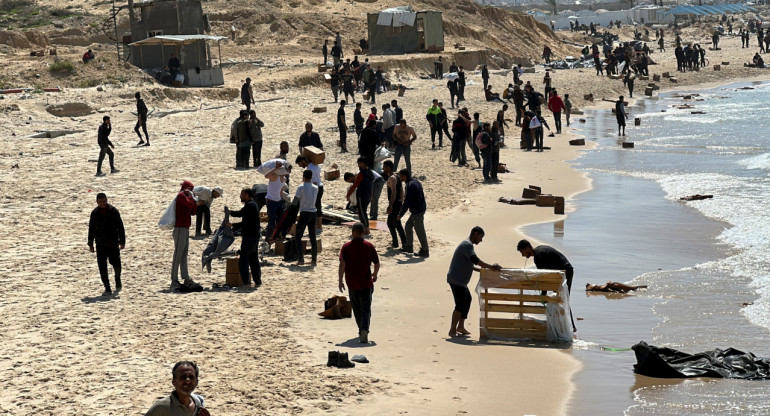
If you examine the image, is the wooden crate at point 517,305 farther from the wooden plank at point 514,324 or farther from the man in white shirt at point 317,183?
the man in white shirt at point 317,183

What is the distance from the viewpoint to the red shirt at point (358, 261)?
9.63 meters

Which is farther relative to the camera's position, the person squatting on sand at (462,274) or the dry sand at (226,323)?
the person squatting on sand at (462,274)

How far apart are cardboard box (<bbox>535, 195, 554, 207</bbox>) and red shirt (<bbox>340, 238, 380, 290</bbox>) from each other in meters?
9.70

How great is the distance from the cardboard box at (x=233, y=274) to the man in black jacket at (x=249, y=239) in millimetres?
71

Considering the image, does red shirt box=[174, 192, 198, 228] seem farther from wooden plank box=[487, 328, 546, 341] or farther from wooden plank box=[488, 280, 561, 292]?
wooden plank box=[488, 280, 561, 292]

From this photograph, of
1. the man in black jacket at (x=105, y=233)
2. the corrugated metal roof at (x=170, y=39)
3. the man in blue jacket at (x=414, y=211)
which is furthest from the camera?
the corrugated metal roof at (x=170, y=39)

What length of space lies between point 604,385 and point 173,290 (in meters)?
5.37

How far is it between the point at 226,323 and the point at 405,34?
1632 inches

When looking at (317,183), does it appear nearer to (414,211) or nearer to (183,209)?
(414,211)

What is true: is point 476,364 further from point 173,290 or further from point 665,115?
point 665,115

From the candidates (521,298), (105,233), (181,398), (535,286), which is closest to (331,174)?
(105,233)

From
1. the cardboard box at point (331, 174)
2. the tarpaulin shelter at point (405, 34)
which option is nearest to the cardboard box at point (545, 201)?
the cardboard box at point (331, 174)

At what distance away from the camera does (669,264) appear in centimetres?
1445

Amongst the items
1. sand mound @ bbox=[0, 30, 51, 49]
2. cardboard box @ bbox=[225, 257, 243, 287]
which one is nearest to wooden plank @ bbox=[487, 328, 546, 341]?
cardboard box @ bbox=[225, 257, 243, 287]
